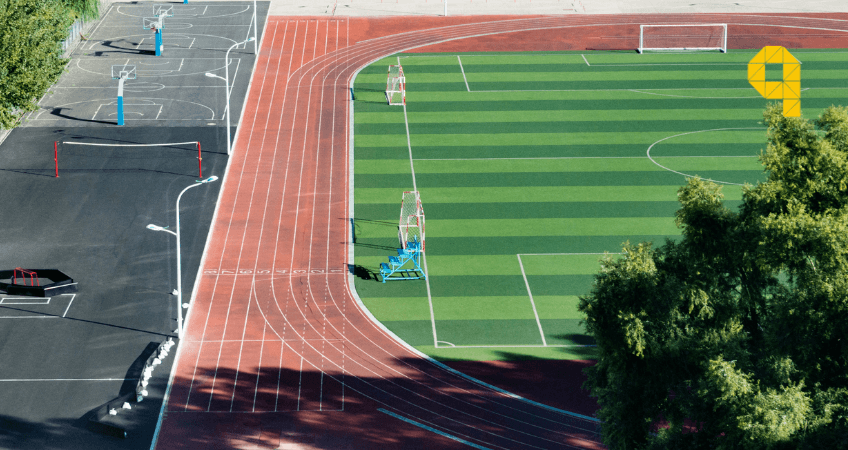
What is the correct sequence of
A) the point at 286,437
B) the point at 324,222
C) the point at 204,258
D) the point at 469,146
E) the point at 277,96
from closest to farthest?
the point at 286,437
the point at 204,258
the point at 324,222
the point at 469,146
the point at 277,96

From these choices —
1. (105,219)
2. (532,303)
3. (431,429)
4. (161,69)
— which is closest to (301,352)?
(431,429)

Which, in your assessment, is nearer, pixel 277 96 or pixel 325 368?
pixel 325 368

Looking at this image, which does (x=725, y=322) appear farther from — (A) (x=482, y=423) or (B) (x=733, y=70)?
(B) (x=733, y=70)

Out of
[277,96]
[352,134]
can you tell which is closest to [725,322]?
[352,134]

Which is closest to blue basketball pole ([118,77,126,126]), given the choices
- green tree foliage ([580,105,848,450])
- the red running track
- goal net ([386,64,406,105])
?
the red running track

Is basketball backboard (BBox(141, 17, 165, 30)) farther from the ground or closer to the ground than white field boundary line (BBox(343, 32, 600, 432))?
farther from the ground

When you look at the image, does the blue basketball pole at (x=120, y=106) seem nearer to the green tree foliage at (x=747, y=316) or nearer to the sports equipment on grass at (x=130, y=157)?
the sports equipment on grass at (x=130, y=157)

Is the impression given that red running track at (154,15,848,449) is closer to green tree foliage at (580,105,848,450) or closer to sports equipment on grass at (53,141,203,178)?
sports equipment on grass at (53,141,203,178)
